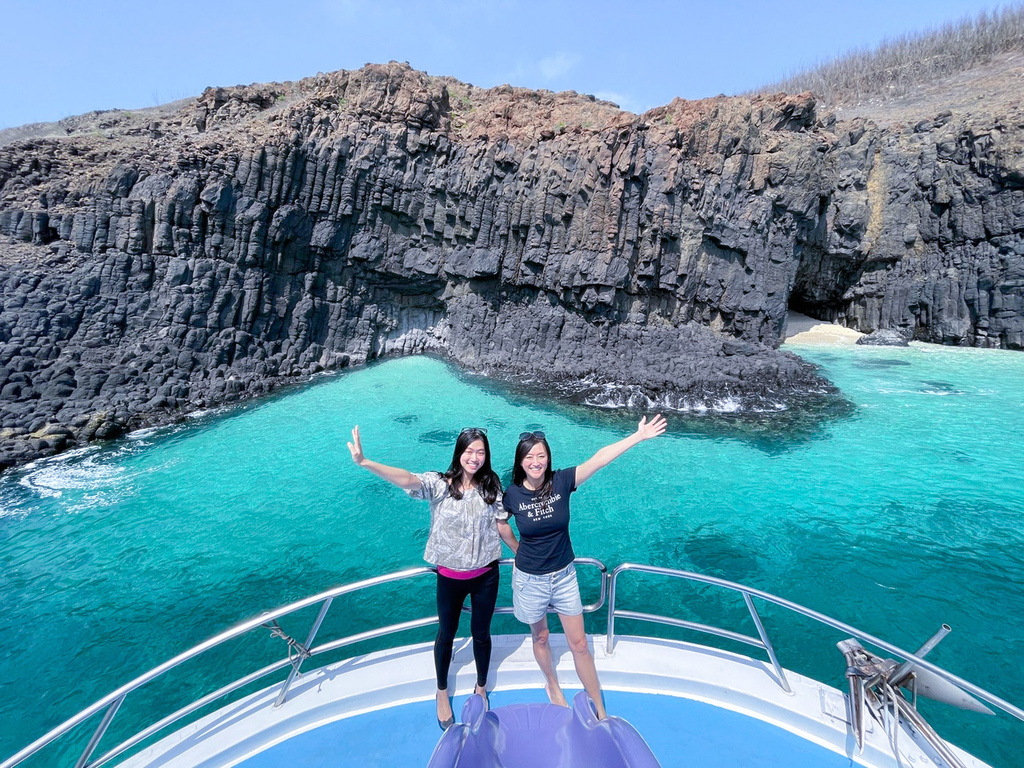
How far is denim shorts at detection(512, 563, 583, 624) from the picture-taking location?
3160 mm

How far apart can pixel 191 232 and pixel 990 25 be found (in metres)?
67.0

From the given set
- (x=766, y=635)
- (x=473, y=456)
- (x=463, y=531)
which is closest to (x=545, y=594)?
(x=463, y=531)

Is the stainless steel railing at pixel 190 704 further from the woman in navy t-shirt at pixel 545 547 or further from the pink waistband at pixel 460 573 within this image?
the woman in navy t-shirt at pixel 545 547

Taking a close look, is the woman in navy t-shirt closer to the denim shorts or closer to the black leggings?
the denim shorts

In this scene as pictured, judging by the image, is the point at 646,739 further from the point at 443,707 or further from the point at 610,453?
the point at 610,453

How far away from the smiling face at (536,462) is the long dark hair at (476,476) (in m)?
0.25

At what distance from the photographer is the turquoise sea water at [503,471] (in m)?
5.34

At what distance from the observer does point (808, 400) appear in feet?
47.7

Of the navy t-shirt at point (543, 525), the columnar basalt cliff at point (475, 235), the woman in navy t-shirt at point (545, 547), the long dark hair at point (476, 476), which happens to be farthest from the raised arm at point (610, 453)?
the columnar basalt cliff at point (475, 235)

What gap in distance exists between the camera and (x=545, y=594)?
317cm

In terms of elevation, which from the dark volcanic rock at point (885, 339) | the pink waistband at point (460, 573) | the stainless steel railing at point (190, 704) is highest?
the dark volcanic rock at point (885, 339)

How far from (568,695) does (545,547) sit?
4.30ft

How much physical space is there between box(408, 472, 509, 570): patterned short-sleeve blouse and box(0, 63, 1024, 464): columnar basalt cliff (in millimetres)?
12711

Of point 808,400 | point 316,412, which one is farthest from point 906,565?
point 316,412
